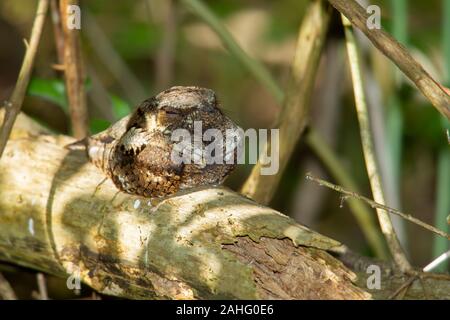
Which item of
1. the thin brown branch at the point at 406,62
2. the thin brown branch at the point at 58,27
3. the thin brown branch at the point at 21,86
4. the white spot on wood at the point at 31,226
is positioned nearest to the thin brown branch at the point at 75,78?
the thin brown branch at the point at 58,27

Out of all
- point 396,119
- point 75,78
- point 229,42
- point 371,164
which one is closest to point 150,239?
point 371,164

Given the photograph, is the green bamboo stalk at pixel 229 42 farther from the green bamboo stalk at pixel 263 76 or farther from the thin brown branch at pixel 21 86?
the thin brown branch at pixel 21 86

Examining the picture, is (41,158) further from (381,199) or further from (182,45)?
(182,45)

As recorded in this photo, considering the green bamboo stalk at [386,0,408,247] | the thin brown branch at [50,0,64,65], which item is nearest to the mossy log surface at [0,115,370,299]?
the thin brown branch at [50,0,64,65]

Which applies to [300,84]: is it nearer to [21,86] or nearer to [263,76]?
[263,76]

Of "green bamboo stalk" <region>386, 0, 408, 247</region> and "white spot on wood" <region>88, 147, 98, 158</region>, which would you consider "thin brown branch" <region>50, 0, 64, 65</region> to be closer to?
"white spot on wood" <region>88, 147, 98, 158</region>
